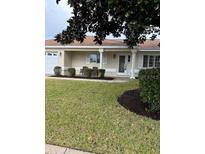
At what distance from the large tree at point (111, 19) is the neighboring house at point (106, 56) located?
12637 millimetres

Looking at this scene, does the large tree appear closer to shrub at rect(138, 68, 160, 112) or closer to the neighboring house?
shrub at rect(138, 68, 160, 112)

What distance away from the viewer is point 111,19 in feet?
26.8

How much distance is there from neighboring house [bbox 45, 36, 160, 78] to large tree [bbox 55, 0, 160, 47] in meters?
12.6

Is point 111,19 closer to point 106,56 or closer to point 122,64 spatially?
point 122,64

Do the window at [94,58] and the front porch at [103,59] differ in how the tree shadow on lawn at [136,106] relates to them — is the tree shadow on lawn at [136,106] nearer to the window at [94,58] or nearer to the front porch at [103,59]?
the front porch at [103,59]

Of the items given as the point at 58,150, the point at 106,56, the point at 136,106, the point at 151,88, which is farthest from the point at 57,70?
the point at 58,150

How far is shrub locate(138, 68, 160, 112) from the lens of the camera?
19.9ft

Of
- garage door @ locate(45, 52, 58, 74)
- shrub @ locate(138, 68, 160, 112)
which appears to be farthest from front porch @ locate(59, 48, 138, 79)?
shrub @ locate(138, 68, 160, 112)

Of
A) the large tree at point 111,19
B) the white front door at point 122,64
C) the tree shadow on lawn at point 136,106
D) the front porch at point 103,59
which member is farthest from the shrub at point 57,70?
the tree shadow on lawn at point 136,106

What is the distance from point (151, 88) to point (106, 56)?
59.3ft
